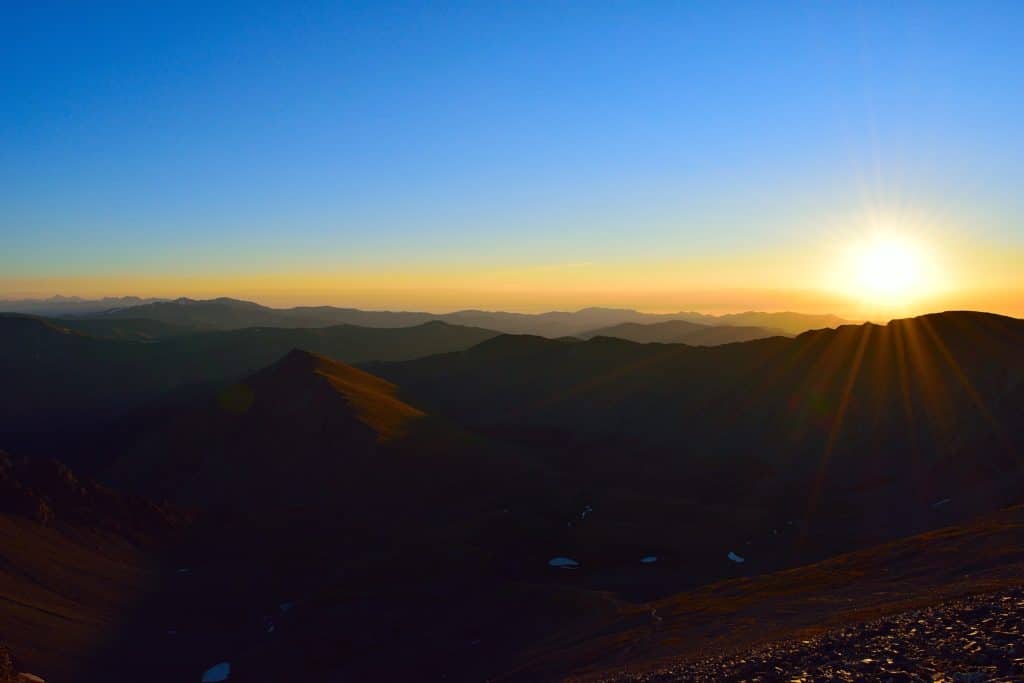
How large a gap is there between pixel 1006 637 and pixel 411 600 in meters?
Result: 59.0

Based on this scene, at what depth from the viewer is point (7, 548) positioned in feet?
246

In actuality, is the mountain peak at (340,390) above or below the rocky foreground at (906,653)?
below

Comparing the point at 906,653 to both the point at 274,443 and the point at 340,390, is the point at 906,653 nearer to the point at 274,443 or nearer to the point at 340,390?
the point at 274,443

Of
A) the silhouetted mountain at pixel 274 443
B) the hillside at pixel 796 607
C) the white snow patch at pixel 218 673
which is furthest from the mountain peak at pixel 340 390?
the hillside at pixel 796 607

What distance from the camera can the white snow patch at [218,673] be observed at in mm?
59347

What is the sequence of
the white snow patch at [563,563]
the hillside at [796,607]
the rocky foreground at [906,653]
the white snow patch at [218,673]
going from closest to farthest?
the rocky foreground at [906,653], the hillside at [796,607], the white snow patch at [218,673], the white snow patch at [563,563]

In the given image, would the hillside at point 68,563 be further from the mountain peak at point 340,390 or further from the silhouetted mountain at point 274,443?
the mountain peak at point 340,390

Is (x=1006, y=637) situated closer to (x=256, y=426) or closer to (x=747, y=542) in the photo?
(x=747, y=542)

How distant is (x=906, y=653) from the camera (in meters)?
22.4

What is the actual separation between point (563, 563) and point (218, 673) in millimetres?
41960

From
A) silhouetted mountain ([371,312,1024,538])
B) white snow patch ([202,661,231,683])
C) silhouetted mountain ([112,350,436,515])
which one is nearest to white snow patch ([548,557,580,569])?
white snow patch ([202,661,231,683])

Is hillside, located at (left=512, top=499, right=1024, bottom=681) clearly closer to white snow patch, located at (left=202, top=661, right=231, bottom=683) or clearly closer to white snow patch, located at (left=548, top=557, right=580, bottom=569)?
white snow patch, located at (left=548, top=557, right=580, bottom=569)

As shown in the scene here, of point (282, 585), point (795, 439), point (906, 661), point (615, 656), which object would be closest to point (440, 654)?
point (615, 656)

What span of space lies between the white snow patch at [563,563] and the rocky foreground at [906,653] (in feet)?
186
